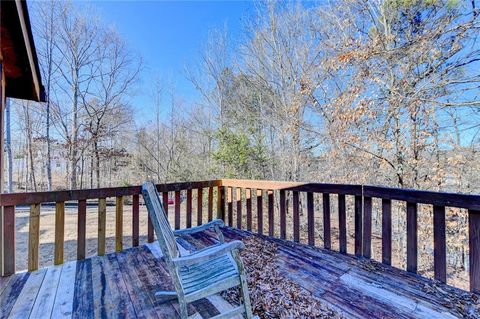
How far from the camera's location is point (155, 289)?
2.08 metres

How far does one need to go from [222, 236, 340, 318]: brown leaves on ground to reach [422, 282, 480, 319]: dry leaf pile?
0.94 metres

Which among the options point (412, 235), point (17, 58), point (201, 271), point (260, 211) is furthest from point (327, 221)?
point (17, 58)

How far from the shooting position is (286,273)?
7.82 feet

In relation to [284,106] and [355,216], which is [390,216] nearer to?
[355,216]

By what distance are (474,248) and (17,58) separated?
15.5 ft

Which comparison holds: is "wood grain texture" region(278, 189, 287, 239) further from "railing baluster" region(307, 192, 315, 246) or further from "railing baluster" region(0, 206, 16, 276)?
"railing baluster" region(0, 206, 16, 276)

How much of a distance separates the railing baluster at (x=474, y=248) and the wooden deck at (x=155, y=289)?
14 centimetres

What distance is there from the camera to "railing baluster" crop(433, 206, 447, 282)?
2.18 meters

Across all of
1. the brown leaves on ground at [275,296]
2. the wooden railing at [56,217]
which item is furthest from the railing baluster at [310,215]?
the wooden railing at [56,217]

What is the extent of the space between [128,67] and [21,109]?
15.0 feet

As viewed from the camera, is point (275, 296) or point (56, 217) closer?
point (275, 296)

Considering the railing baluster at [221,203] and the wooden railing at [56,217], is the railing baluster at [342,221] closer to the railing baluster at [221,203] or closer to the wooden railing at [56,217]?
the railing baluster at [221,203]

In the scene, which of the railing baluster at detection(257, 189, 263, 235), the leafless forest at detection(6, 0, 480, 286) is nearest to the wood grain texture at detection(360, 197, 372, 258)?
the railing baluster at detection(257, 189, 263, 235)

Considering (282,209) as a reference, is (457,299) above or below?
below
